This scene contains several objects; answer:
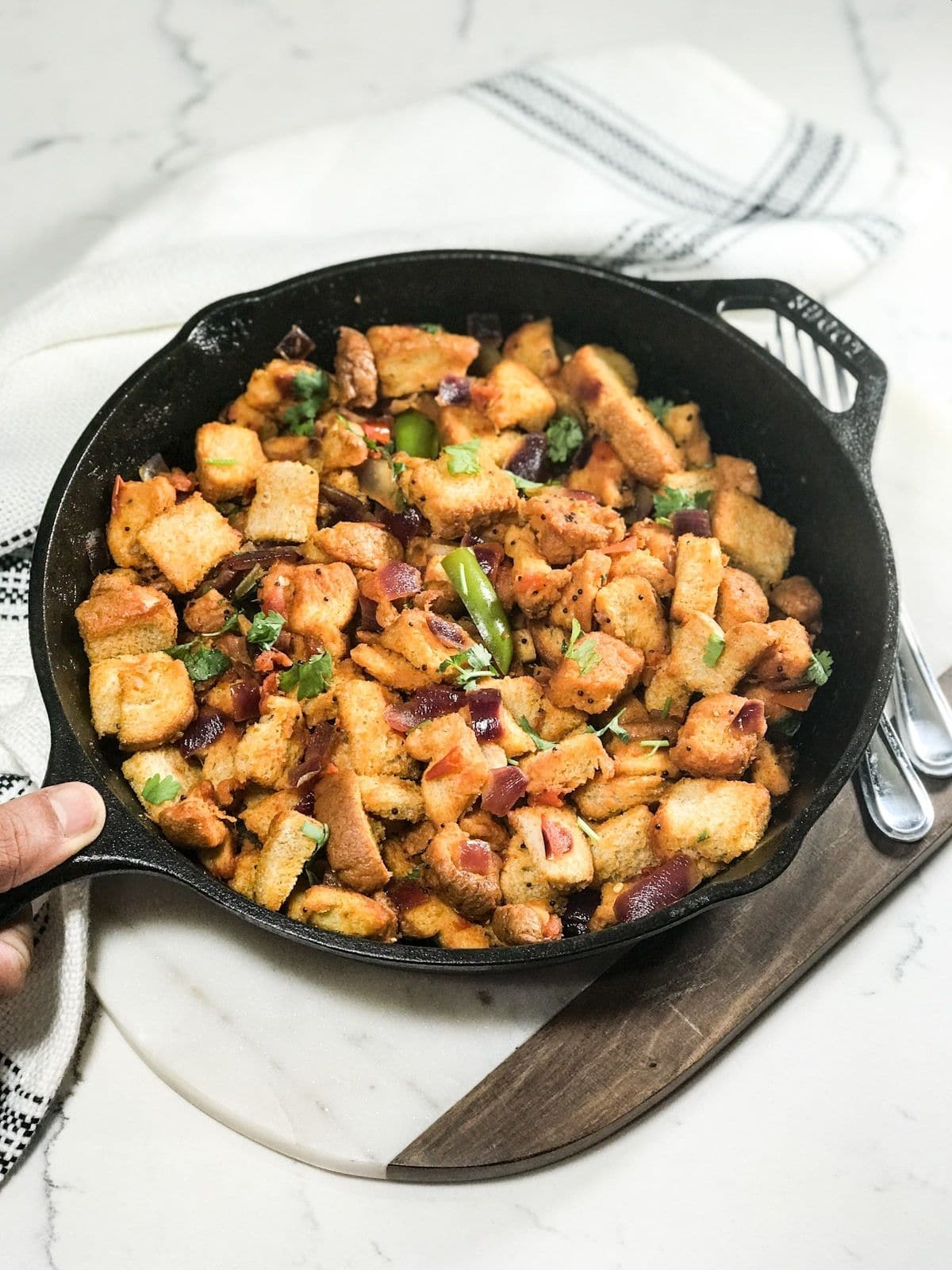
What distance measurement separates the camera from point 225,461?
3.54 m

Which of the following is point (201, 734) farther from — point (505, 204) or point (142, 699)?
point (505, 204)

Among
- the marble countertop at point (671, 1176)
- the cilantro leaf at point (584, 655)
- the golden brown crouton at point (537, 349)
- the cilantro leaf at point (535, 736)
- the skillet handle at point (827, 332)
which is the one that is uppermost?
the skillet handle at point (827, 332)

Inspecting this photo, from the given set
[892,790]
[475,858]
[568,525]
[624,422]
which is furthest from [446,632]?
[892,790]

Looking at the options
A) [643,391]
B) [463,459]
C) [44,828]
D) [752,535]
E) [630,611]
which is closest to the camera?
Result: [44,828]

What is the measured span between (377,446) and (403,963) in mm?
1507

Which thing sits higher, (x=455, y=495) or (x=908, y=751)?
(x=455, y=495)

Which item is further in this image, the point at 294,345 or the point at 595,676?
the point at 294,345

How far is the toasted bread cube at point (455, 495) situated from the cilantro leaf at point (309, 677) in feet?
1.59

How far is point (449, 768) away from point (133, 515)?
1.12 metres

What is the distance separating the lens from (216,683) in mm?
3344

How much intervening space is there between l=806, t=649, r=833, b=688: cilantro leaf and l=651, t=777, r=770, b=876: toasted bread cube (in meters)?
0.38

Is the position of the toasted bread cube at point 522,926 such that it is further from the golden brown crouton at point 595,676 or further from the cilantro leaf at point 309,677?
the cilantro leaf at point 309,677

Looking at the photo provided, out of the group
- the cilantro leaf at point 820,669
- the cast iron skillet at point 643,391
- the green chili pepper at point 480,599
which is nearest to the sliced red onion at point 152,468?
the cast iron skillet at point 643,391

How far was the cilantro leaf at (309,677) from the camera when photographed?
3.22 m
